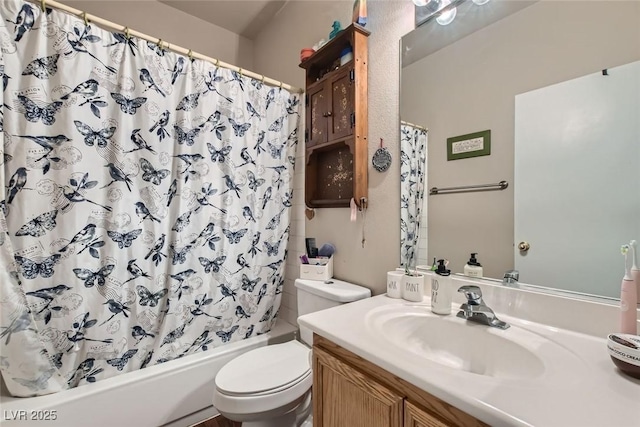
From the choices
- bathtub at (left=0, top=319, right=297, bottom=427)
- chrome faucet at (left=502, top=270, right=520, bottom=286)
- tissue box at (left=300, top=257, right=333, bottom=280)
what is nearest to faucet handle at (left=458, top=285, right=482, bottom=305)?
chrome faucet at (left=502, top=270, right=520, bottom=286)

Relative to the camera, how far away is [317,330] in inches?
33.3

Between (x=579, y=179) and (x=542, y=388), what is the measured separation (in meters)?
0.59

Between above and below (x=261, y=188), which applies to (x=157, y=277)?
below

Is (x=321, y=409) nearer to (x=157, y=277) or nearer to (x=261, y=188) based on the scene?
(x=157, y=277)

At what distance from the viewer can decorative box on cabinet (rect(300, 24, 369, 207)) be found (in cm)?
133

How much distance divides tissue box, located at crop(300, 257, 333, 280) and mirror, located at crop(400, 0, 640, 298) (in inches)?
20.9

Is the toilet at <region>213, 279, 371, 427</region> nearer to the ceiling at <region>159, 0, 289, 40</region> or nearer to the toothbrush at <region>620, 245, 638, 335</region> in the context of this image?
the toothbrush at <region>620, 245, 638, 335</region>

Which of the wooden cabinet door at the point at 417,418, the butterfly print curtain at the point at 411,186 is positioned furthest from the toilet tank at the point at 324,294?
the wooden cabinet door at the point at 417,418

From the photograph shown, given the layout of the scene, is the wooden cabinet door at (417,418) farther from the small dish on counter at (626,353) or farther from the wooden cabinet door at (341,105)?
A: the wooden cabinet door at (341,105)

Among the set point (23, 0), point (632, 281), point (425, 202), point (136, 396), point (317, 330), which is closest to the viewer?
point (632, 281)

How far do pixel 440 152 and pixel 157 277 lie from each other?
4.62 ft

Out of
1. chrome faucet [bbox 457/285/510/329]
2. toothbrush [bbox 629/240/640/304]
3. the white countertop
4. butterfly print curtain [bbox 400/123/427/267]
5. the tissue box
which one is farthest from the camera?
the tissue box

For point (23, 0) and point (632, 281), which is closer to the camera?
point (632, 281)

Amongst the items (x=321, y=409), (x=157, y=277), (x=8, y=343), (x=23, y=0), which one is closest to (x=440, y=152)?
(x=321, y=409)
